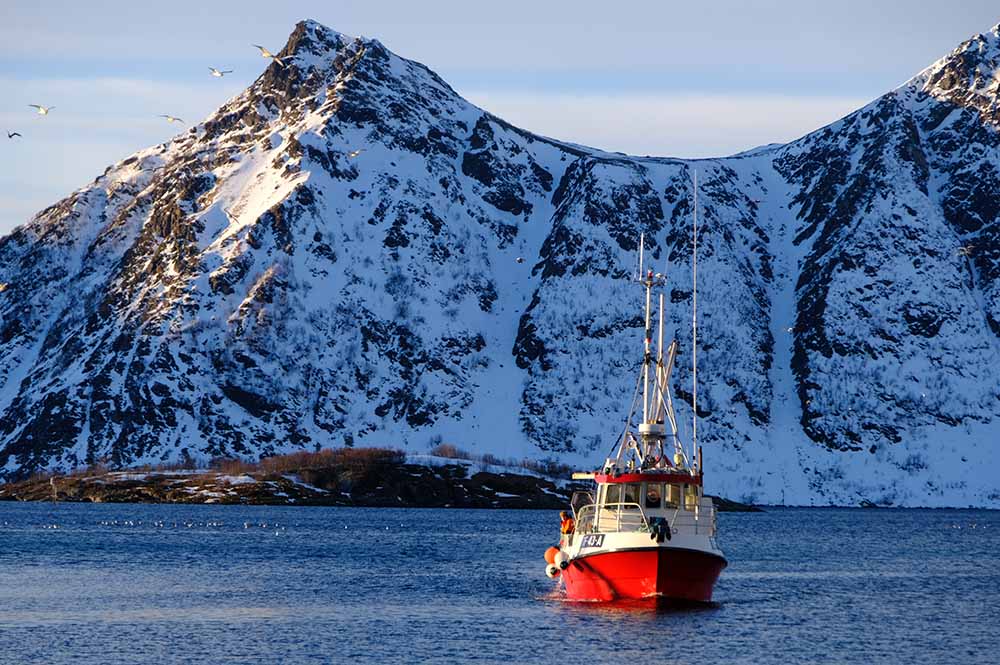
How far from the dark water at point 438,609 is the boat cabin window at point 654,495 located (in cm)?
618

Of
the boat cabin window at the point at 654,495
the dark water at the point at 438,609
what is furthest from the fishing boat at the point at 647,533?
the dark water at the point at 438,609

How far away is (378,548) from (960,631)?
72.5 meters

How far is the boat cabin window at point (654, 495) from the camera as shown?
91750mm

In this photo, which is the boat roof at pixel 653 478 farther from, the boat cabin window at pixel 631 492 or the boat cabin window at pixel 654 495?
the boat cabin window at pixel 654 495

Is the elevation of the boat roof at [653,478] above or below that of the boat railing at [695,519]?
above

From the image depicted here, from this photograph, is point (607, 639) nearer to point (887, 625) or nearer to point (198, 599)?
point (887, 625)

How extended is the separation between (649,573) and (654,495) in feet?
18.7

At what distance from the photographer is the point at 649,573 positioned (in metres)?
87.8

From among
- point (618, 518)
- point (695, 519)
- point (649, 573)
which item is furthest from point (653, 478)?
point (649, 573)

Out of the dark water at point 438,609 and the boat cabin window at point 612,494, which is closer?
the dark water at point 438,609

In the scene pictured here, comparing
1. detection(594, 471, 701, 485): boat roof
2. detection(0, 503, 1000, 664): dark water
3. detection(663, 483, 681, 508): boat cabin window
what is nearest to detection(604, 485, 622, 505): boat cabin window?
detection(594, 471, 701, 485): boat roof

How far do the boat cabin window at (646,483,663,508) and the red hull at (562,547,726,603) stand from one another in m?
4.21

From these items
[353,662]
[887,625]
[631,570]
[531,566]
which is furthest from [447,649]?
[531,566]

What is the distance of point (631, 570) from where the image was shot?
88625 millimetres
